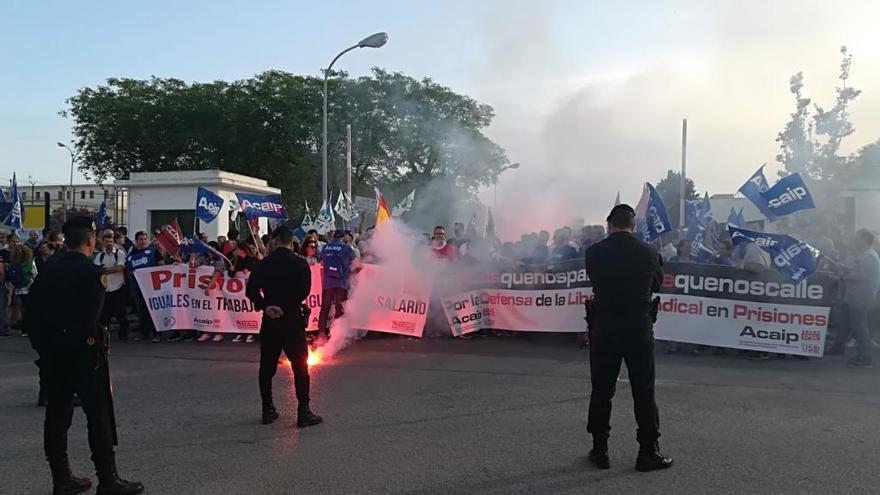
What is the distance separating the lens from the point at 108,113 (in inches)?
1502

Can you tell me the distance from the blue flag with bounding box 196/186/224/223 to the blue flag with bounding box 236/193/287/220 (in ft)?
2.33

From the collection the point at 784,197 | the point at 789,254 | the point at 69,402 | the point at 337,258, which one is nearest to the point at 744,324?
the point at 789,254

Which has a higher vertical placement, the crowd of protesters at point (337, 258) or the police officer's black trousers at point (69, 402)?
the crowd of protesters at point (337, 258)

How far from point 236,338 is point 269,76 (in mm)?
32309

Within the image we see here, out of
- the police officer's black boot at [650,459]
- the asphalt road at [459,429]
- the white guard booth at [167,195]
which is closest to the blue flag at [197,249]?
the asphalt road at [459,429]

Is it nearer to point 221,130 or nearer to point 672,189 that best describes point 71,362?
point 221,130

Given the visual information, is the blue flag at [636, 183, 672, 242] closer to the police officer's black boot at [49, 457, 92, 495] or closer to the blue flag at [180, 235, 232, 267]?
the blue flag at [180, 235, 232, 267]

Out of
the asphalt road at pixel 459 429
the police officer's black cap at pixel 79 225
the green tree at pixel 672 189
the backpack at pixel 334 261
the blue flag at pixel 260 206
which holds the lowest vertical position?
the asphalt road at pixel 459 429

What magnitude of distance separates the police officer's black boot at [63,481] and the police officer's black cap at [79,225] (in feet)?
4.77

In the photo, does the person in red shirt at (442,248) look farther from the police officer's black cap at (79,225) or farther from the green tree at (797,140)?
the green tree at (797,140)

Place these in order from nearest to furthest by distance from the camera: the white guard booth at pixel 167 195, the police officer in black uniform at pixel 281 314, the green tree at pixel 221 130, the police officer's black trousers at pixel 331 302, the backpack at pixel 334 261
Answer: the police officer in black uniform at pixel 281 314, the backpack at pixel 334 261, the police officer's black trousers at pixel 331 302, the white guard booth at pixel 167 195, the green tree at pixel 221 130

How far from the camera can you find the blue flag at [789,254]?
9.23 m

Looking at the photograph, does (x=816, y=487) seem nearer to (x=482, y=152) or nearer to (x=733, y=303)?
(x=733, y=303)

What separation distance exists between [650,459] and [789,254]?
591 cm
